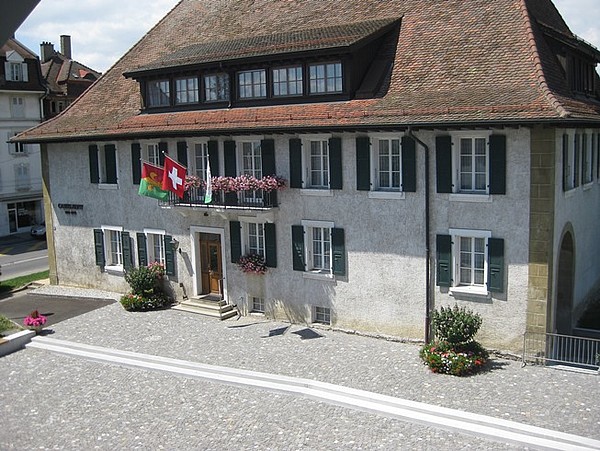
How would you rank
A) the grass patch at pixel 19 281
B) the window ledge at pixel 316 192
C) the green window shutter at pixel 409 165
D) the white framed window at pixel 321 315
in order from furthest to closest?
the grass patch at pixel 19 281, the white framed window at pixel 321 315, the window ledge at pixel 316 192, the green window shutter at pixel 409 165

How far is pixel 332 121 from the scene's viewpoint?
1714 centimetres

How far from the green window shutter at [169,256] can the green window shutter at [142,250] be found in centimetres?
104

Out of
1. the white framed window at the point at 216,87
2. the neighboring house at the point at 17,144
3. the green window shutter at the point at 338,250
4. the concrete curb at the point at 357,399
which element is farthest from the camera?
the neighboring house at the point at 17,144

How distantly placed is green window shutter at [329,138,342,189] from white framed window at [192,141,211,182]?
475cm

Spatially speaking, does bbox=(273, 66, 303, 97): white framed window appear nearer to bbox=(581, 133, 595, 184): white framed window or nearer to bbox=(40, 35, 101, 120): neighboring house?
bbox=(581, 133, 595, 184): white framed window

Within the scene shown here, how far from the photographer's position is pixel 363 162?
17.2 metres

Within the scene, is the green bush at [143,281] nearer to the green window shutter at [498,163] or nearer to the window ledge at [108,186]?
the window ledge at [108,186]

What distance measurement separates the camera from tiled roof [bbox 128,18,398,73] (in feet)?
60.3

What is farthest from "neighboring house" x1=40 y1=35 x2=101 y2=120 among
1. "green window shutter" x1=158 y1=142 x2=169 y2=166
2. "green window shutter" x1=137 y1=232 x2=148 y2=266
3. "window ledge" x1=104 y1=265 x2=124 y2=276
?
"green window shutter" x1=158 y1=142 x2=169 y2=166

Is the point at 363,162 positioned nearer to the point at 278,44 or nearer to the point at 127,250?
the point at 278,44

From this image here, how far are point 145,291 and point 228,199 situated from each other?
482cm

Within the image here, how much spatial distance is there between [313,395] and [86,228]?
13.7 meters

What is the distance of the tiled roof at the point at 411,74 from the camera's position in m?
15.4

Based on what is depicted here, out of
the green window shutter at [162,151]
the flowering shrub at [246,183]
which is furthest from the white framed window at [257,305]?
the green window shutter at [162,151]
